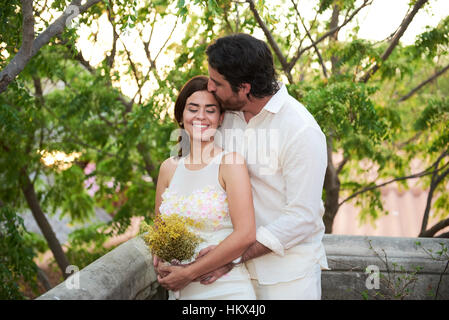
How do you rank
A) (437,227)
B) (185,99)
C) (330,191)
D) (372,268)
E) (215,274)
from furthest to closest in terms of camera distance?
1. (330,191)
2. (437,227)
3. (372,268)
4. (185,99)
5. (215,274)

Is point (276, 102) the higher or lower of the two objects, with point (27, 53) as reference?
lower

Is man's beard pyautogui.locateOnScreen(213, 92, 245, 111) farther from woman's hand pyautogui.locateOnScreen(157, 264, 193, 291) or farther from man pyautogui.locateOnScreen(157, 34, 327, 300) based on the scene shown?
woman's hand pyautogui.locateOnScreen(157, 264, 193, 291)

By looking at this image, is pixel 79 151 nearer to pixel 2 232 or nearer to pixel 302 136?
pixel 2 232

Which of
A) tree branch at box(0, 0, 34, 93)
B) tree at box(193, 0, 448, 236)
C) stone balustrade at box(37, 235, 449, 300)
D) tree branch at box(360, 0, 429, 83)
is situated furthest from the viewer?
tree branch at box(360, 0, 429, 83)

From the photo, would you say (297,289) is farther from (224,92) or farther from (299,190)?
(224,92)

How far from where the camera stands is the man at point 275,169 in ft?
8.05

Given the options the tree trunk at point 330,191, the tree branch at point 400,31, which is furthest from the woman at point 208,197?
the tree trunk at point 330,191

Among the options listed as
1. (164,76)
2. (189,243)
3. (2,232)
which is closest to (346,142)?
(164,76)

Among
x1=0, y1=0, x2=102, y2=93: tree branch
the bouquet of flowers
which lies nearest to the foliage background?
x1=0, y1=0, x2=102, y2=93: tree branch

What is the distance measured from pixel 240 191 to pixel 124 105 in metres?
3.40

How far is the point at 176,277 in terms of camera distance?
249cm

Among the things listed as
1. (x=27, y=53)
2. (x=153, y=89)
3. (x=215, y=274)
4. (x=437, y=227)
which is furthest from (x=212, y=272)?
(x=153, y=89)

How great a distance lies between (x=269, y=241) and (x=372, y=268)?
3.15ft

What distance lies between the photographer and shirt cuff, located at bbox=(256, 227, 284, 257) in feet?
8.06
